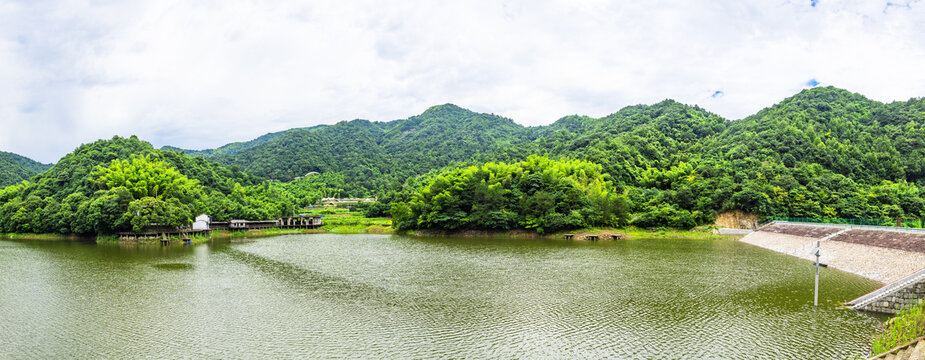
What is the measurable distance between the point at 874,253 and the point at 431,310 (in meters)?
25.8

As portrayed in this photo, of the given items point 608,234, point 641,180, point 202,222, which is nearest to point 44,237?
point 202,222

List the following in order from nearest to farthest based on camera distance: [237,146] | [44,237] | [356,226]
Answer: [44,237], [356,226], [237,146]

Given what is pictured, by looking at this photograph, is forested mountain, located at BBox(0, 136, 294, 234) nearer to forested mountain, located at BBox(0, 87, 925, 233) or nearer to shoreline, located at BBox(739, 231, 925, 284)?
forested mountain, located at BBox(0, 87, 925, 233)

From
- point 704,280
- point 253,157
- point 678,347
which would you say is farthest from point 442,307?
point 253,157

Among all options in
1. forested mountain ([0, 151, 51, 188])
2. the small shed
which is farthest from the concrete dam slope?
forested mountain ([0, 151, 51, 188])

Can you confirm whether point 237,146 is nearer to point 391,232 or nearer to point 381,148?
point 381,148

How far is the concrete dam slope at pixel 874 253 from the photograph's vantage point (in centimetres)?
1559

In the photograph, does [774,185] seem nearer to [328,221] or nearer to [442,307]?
[442,307]

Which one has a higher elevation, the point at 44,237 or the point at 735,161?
the point at 735,161

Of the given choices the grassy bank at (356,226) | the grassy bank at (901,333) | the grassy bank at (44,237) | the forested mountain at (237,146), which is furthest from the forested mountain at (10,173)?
the grassy bank at (901,333)

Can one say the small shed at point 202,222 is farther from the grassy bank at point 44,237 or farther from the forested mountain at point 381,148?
the forested mountain at point 381,148

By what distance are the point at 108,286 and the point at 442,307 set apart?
53.7ft

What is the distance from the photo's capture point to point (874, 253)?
25.9 meters

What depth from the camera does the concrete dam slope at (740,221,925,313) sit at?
51.1ft
